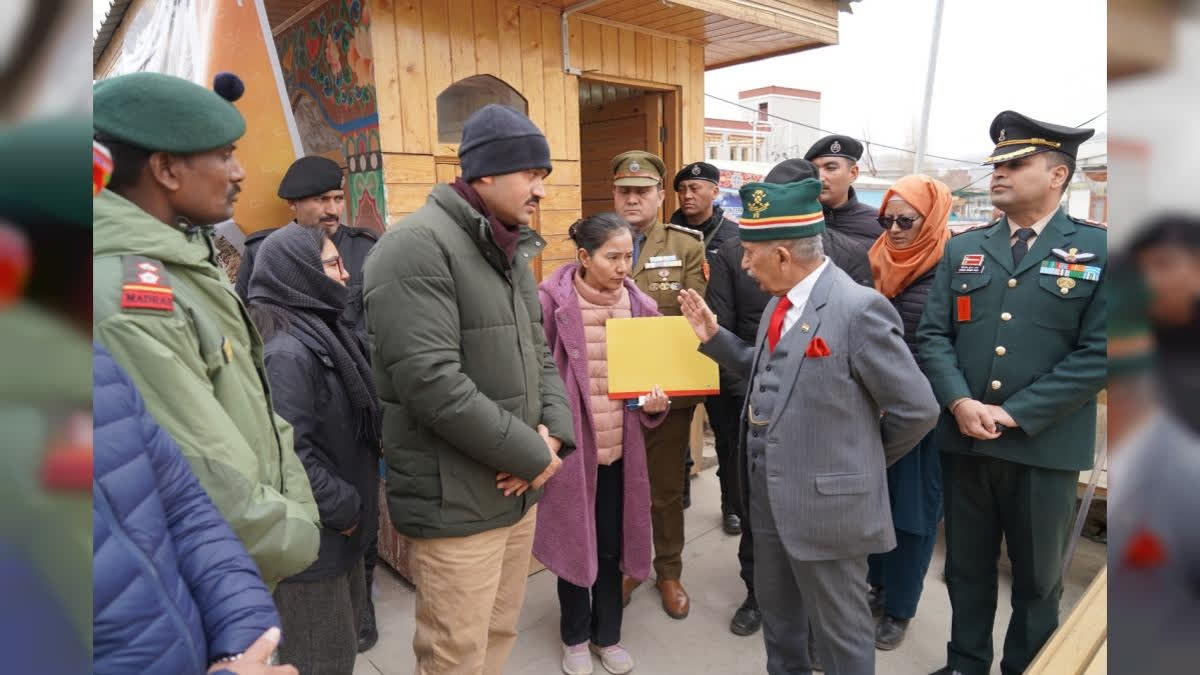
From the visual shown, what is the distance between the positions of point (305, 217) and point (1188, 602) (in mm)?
3365

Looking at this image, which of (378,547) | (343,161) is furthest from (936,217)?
(378,547)

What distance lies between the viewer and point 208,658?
42.0 inches

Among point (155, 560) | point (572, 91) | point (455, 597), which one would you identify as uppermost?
point (572, 91)

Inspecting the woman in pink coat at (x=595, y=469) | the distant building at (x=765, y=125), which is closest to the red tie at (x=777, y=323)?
the woman in pink coat at (x=595, y=469)

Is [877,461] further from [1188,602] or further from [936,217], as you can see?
[1188,602]

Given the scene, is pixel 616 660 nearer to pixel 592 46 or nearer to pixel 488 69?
pixel 488 69

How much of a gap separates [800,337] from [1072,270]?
1006 millimetres

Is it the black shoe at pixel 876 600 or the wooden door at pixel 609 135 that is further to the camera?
the wooden door at pixel 609 135

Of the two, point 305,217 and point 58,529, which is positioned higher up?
point 305,217

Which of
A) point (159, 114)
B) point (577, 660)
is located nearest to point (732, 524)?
point (577, 660)

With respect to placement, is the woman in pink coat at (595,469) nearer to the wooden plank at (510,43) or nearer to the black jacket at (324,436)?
the black jacket at (324,436)

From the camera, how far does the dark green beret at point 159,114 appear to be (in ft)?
3.74

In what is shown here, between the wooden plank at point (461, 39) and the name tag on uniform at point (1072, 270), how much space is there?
297 cm

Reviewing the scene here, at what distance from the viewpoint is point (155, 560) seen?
0.98 meters
